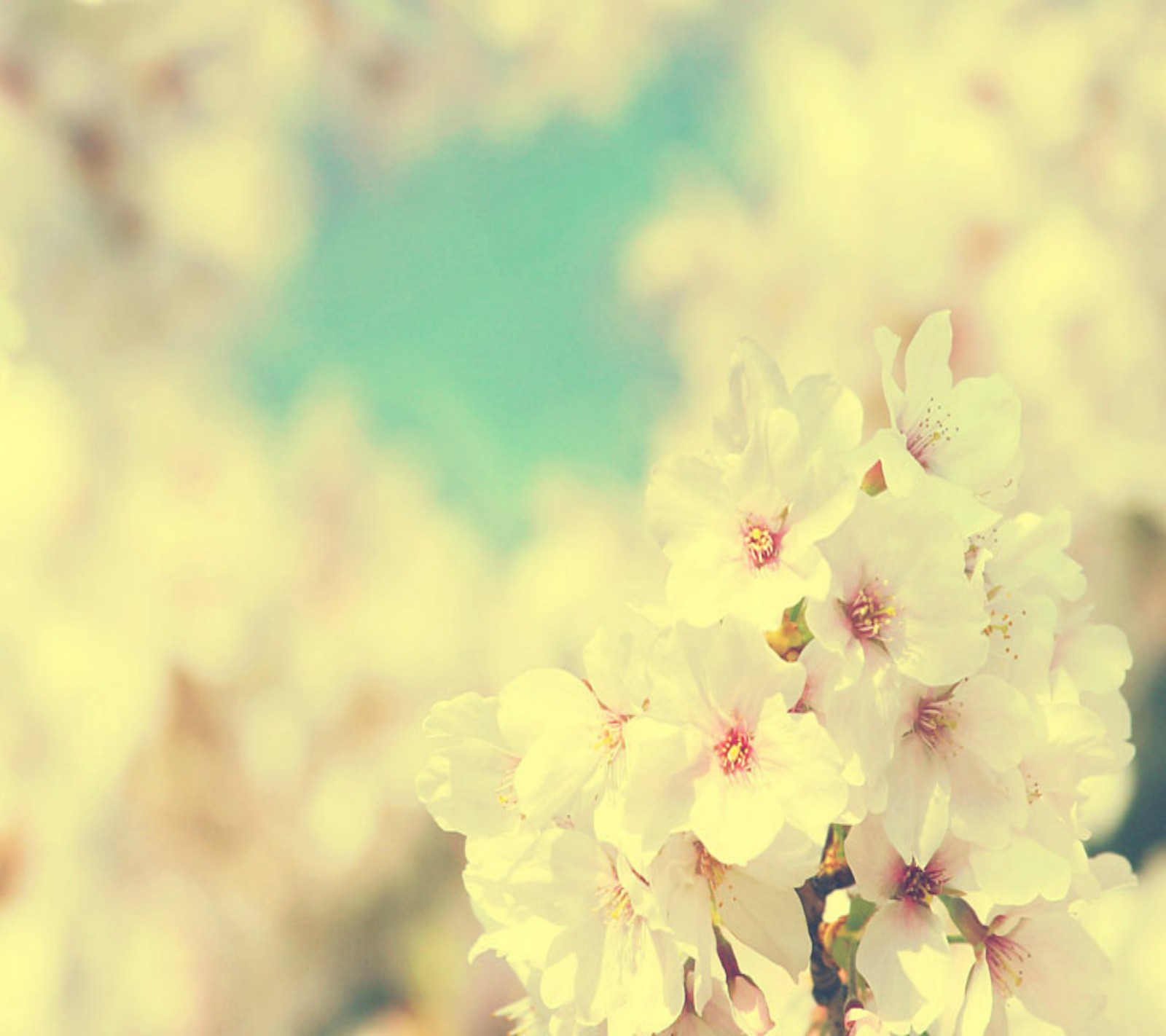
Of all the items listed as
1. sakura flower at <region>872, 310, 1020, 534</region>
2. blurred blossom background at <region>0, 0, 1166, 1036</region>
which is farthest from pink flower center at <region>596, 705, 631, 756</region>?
blurred blossom background at <region>0, 0, 1166, 1036</region>

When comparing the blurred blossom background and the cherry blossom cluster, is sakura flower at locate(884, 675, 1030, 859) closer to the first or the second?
the cherry blossom cluster

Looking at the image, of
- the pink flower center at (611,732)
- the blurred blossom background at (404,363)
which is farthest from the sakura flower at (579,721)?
the blurred blossom background at (404,363)

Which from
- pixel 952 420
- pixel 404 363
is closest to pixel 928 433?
pixel 952 420

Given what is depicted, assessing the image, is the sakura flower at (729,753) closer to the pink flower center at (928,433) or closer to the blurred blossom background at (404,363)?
the pink flower center at (928,433)

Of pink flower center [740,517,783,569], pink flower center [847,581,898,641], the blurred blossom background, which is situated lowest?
the blurred blossom background

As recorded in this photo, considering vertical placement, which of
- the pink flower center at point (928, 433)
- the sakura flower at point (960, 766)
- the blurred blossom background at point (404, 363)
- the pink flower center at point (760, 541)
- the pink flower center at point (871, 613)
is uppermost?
the pink flower center at point (928, 433)

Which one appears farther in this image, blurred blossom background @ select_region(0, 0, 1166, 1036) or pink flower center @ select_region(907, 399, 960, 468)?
blurred blossom background @ select_region(0, 0, 1166, 1036)
